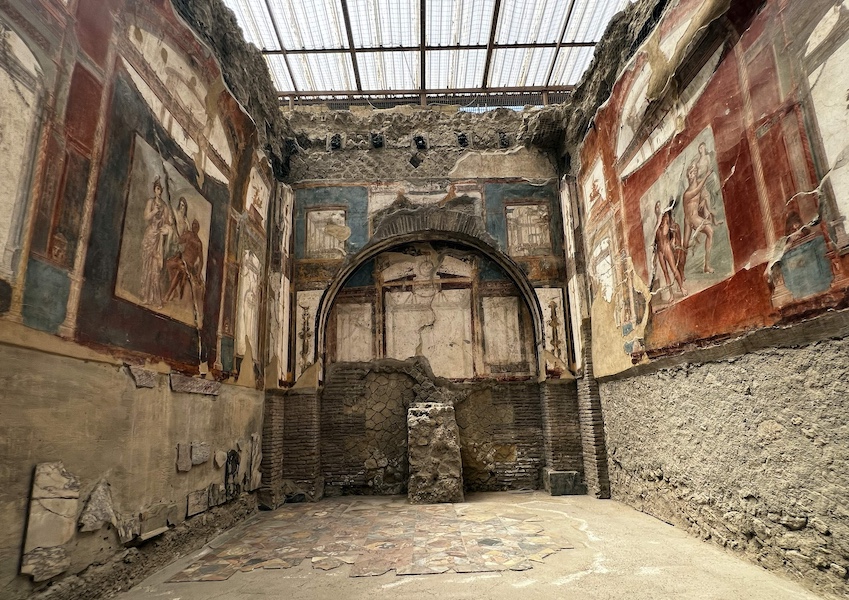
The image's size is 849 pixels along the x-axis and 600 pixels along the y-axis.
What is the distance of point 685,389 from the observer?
4.53 meters

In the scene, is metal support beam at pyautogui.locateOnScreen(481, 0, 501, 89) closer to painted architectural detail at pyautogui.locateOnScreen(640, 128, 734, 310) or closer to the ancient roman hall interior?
the ancient roman hall interior

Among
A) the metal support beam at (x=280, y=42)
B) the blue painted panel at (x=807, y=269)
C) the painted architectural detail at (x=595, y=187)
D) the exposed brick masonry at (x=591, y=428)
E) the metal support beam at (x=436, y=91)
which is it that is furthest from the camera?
the metal support beam at (x=436, y=91)

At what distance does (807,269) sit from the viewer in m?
3.04

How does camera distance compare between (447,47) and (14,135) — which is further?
(447,47)

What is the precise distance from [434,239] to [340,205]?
157cm

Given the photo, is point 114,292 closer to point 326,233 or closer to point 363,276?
point 326,233

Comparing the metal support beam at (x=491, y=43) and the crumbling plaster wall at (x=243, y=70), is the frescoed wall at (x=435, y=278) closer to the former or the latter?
the crumbling plaster wall at (x=243, y=70)

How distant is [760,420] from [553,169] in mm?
5366

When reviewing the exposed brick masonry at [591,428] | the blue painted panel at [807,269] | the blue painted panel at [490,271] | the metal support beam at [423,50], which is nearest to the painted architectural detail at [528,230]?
the blue painted panel at [490,271]

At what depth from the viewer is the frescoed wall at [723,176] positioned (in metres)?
2.96

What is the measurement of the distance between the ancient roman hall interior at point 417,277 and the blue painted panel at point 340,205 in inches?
1.4

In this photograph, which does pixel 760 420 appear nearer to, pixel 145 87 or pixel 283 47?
pixel 145 87

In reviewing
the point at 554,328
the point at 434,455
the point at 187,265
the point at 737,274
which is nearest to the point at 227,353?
the point at 187,265

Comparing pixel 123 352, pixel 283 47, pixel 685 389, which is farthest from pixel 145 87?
pixel 685 389
